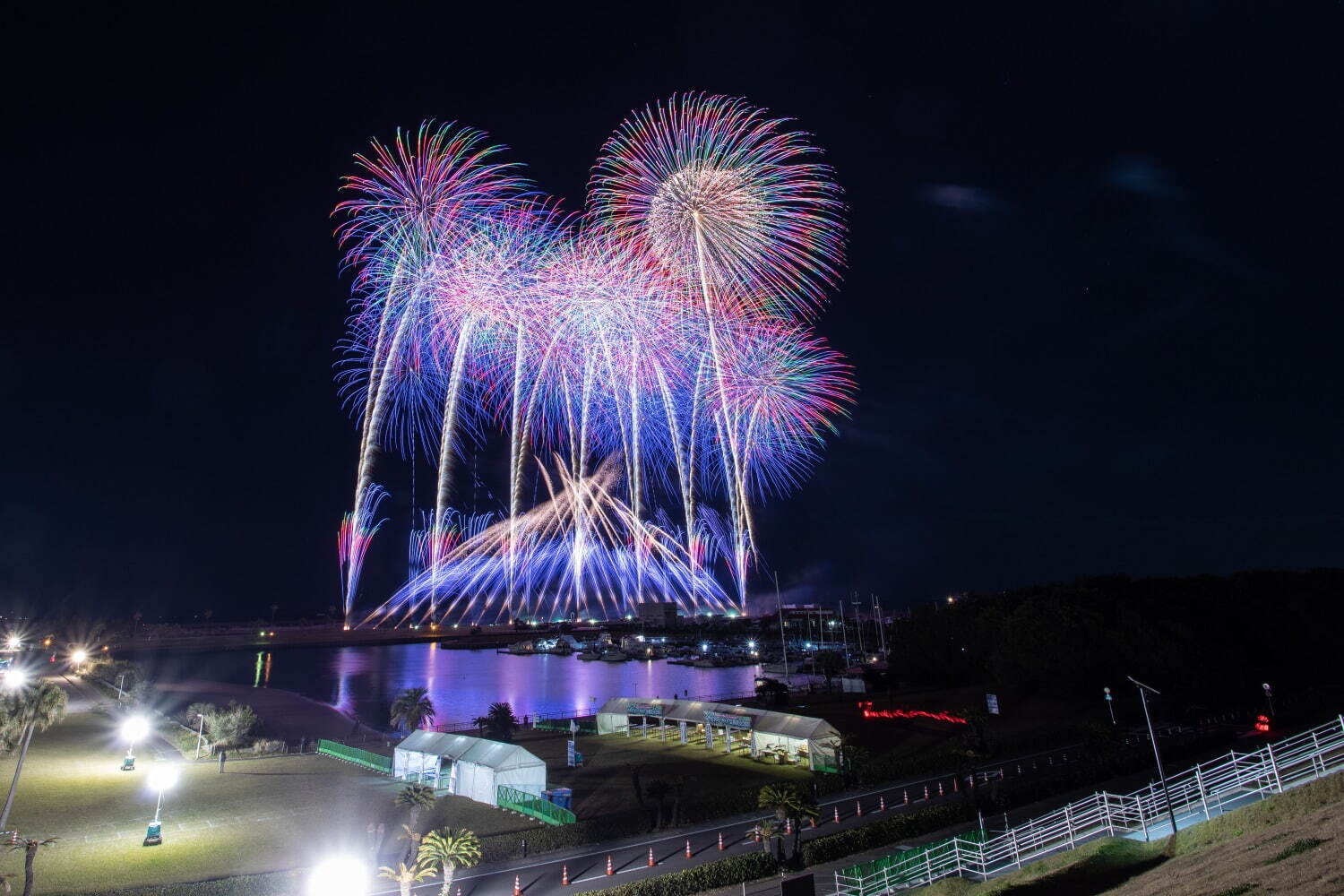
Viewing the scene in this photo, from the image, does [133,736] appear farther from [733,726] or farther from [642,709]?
[733,726]

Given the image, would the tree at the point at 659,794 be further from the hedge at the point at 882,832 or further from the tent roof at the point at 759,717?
the tent roof at the point at 759,717

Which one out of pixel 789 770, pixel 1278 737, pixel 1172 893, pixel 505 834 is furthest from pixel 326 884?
pixel 1278 737

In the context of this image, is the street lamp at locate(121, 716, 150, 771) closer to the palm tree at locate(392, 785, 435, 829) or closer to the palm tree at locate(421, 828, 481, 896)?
the palm tree at locate(392, 785, 435, 829)

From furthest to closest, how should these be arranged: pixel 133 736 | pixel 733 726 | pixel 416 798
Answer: pixel 733 726, pixel 133 736, pixel 416 798

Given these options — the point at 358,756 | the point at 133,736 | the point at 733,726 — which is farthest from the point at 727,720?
the point at 133,736

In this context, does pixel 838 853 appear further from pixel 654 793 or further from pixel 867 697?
pixel 867 697
